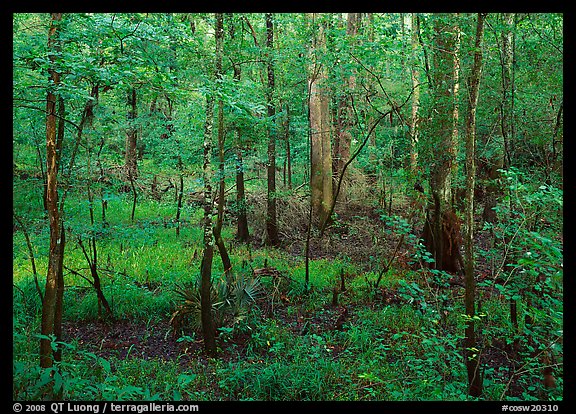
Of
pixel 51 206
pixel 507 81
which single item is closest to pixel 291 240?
pixel 507 81

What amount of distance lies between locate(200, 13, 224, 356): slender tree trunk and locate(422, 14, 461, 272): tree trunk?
10.8ft

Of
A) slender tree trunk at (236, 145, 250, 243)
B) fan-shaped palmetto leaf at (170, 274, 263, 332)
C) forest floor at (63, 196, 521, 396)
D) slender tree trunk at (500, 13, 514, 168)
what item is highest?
slender tree trunk at (500, 13, 514, 168)

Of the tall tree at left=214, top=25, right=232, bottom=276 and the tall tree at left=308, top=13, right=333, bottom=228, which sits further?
the tall tree at left=308, top=13, right=333, bottom=228

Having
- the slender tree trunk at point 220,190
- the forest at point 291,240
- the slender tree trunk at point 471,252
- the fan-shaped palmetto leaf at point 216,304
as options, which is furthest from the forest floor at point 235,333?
the slender tree trunk at point 220,190

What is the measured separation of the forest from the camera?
4750 millimetres

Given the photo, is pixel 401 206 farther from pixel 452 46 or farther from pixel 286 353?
pixel 286 353

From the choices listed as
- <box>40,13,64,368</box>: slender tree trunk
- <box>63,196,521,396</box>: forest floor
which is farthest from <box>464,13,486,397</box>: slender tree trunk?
<box>40,13,64,368</box>: slender tree trunk

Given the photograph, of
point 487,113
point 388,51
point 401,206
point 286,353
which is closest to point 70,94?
point 286,353

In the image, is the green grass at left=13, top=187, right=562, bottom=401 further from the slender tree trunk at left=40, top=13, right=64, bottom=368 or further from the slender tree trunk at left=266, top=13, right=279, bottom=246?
Answer: the slender tree trunk at left=266, top=13, right=279, bottom=246

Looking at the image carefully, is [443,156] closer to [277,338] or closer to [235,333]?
[277,338]

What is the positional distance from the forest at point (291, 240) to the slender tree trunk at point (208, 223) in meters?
0.03

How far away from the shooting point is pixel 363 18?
624 inches
